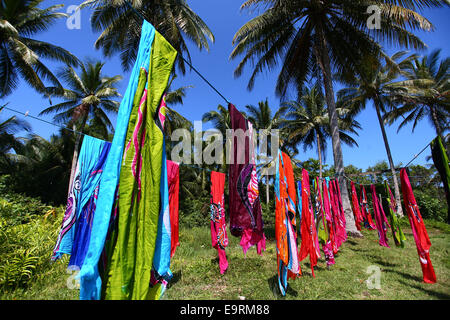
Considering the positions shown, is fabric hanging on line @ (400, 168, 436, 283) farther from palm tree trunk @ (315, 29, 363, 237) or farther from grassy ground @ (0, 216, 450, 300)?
palm tree trunk @ (315, 29, 363, 237)

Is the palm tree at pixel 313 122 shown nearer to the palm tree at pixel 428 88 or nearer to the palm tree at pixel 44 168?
the palm tree at pixel 428 88

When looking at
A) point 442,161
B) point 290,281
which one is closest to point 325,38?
point 442,161

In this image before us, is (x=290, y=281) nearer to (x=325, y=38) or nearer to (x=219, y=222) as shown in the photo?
(x=219, y=222)

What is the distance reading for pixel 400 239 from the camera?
6207mm

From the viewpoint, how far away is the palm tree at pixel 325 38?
294 inches

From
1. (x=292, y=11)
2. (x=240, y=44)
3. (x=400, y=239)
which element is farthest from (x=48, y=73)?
(x=400, y=239)

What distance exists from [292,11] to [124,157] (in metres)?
9.30

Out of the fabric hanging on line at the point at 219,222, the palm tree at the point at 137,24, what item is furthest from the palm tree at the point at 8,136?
the fabric hanging on line at the point at 219,222

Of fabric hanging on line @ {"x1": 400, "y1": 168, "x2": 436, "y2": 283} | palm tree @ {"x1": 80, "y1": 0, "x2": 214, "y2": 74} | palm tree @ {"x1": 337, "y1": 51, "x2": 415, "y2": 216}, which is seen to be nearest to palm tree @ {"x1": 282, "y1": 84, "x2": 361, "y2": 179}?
palm tree @ {"x1": 337, "y1": 51, "x2": 415, "y2": 216}

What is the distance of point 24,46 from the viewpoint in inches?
333

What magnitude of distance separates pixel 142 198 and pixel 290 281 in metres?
4.26

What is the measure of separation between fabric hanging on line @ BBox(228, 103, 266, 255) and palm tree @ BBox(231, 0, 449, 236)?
6.56 meters

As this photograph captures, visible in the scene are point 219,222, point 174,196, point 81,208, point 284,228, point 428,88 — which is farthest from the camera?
point 428,88
